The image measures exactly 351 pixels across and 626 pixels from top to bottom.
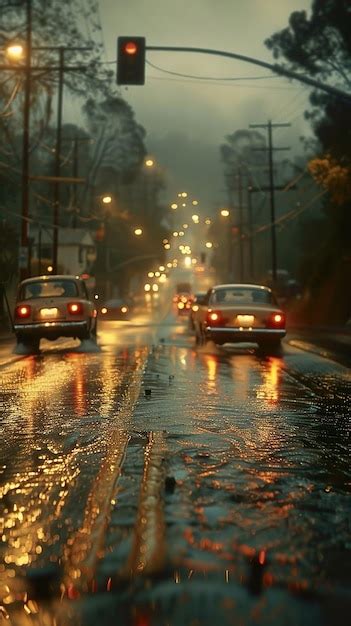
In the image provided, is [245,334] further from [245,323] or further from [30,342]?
[30,342]

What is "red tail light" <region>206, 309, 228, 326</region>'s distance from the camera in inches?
878

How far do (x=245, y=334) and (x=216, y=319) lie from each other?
0.73 metres

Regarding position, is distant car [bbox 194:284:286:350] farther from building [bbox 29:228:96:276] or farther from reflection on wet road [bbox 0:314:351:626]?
building [bbox 29:228:96:276]

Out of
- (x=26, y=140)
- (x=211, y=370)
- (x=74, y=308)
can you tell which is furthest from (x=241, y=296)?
(x=26, y=140)

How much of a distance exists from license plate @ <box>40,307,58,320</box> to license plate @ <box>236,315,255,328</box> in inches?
177

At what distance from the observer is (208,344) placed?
90.0 ft

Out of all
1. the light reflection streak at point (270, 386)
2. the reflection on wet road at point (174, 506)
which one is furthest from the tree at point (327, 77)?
the reflection on wet road at point (174, 506)

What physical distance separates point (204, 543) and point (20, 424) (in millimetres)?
5574

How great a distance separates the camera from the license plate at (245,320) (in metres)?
22.2

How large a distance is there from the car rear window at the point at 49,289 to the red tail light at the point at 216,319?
378 cm

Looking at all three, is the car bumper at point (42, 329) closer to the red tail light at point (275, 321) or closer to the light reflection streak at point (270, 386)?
the red tail light at point (275, 321)

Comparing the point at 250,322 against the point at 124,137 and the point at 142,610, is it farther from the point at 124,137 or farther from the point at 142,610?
the point at 124,137

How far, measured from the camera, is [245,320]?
22.2 meters

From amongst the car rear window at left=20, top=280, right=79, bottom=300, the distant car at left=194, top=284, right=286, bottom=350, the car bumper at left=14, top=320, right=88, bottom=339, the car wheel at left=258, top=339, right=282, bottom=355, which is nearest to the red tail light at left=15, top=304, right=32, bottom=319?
the car bumper at left=14, top=320, right=88, bottom=339
